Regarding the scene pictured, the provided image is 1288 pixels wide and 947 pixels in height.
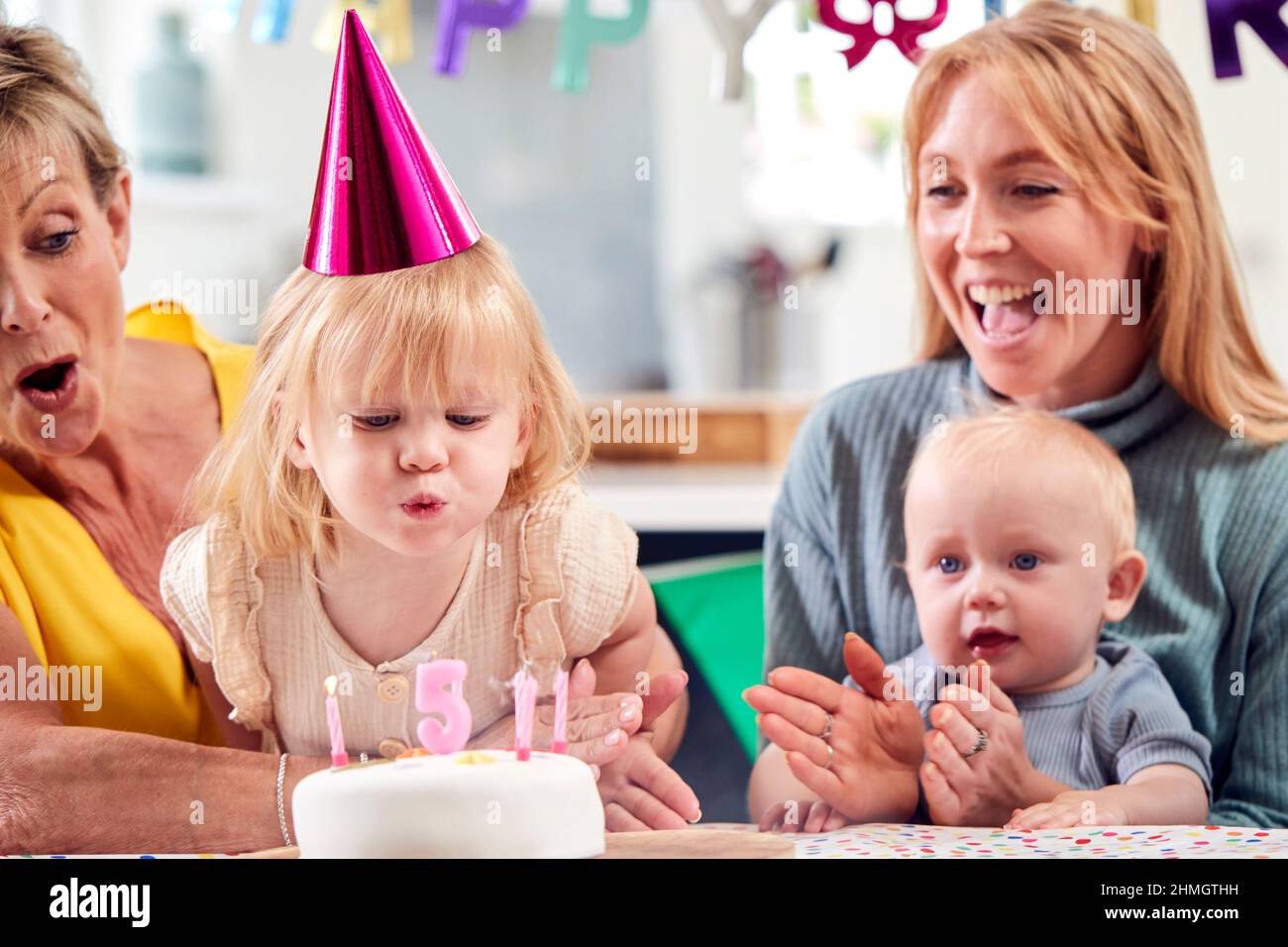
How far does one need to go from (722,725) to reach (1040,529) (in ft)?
1.16

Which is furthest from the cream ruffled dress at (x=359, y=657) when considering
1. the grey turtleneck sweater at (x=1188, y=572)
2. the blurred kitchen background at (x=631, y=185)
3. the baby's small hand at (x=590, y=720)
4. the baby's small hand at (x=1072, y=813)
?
the blurred kitchen background at (x=631, y=185)

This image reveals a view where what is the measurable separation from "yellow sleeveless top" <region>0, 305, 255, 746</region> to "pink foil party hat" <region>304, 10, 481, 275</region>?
0.63 feet

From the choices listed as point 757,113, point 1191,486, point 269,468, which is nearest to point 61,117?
point 269,468

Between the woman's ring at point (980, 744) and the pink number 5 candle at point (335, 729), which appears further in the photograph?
the woman's ring at point (980, 744)

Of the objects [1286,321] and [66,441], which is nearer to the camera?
[66,441]

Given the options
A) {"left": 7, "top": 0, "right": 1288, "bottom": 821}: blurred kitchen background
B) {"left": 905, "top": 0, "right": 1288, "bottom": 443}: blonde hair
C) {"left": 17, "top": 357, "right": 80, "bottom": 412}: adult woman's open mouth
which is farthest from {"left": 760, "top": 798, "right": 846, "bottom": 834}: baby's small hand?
{"left": 7, "top": 0, "right": 1288, "bottom": 821}: blurred kitchen background

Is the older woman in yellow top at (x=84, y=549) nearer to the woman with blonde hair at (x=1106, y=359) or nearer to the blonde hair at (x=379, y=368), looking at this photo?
the blonde hair at (x=379, y=368)

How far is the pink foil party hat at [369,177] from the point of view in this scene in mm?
1109

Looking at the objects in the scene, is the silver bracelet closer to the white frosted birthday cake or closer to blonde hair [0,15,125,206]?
the white frosted birthday cake

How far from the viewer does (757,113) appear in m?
3.34

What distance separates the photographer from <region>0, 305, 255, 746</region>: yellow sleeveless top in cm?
124

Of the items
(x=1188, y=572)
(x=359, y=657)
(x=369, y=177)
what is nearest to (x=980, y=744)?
(x=1188, y=572)

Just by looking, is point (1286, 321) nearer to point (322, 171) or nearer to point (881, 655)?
point (881, 655)

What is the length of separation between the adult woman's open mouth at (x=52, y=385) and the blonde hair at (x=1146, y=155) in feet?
2.52
